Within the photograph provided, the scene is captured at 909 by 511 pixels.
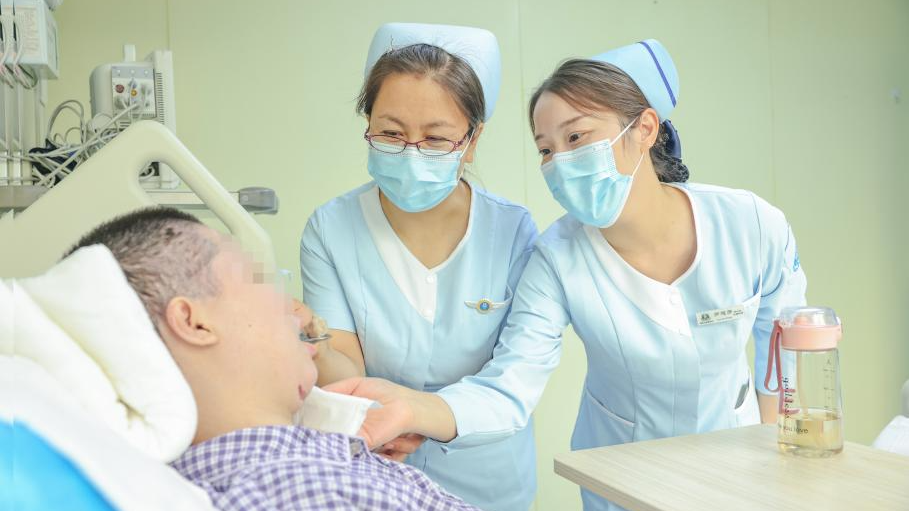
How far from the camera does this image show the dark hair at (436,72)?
67.4 inches

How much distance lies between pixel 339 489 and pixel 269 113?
8.24ft

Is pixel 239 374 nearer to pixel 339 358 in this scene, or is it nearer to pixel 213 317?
pixel 213 317

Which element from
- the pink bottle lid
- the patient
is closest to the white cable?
the patient

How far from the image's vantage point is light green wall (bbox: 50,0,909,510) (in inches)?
124

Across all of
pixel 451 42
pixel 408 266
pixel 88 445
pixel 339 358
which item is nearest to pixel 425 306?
pixel 408 266

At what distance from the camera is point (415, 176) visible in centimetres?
174

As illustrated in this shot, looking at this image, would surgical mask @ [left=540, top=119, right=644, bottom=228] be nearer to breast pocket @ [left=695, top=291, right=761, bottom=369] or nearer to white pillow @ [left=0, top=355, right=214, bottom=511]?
breast pocket @ [left=695, top=291, right=761, bottom=369]

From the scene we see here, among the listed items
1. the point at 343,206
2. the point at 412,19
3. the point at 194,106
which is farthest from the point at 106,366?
the point at 412,19

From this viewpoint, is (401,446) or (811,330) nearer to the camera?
(811,330)

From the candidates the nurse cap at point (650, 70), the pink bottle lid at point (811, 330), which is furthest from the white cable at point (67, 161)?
the pink bottle lid at point (811, 330)

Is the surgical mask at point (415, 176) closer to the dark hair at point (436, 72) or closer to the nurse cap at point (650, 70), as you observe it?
the dark hair at point (436, 72)

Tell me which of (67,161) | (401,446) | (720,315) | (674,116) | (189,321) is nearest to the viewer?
(189,321)

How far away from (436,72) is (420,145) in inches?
6.4

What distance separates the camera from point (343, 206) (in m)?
Answer: 1.92
